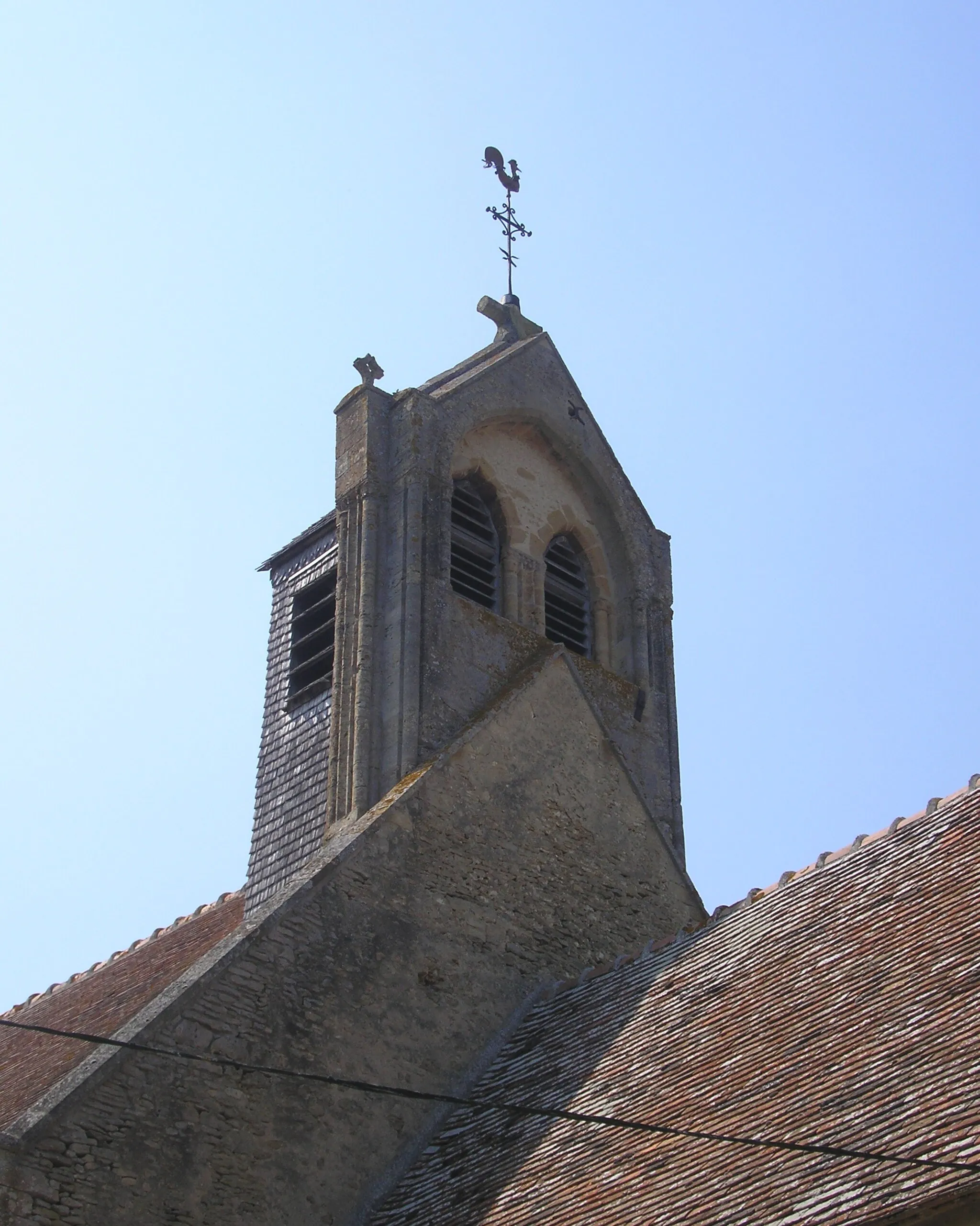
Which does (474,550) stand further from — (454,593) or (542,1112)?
(542,1112)

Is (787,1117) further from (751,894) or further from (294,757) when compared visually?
(294,757)

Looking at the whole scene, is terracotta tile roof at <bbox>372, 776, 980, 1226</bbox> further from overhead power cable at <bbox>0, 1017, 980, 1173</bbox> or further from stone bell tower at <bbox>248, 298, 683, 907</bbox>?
stone bell tower at <bbox>248, 298, 683, 907</bbox>

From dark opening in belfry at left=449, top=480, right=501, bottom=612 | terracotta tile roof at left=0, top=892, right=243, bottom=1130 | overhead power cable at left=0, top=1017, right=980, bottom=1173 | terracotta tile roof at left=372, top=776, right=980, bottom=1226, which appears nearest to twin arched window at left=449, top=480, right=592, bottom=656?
dark opening in belfry at left=449, top=480, right=501, bottom=612

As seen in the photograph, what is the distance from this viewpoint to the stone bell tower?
15383 mm

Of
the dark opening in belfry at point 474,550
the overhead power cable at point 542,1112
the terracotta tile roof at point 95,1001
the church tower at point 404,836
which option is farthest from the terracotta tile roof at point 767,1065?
the dark opening in belfry at point 474,550

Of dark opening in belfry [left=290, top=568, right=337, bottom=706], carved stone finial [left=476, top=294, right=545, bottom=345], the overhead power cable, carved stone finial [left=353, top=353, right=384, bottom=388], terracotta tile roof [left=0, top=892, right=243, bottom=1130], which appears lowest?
the overhead power cable

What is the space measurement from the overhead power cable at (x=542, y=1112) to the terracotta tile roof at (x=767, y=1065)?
0.05m

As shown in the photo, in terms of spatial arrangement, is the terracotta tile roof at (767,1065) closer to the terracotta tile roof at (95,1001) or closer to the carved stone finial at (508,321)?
the terracotta tile roof at (95,1001)

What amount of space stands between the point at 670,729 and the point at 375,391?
14.9 feet

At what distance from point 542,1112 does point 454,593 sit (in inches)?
250

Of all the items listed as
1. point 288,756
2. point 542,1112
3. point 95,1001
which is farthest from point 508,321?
point 542,1112

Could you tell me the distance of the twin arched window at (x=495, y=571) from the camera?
16.9 meters

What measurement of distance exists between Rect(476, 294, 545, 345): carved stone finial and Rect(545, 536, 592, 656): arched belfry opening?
8.25 feet

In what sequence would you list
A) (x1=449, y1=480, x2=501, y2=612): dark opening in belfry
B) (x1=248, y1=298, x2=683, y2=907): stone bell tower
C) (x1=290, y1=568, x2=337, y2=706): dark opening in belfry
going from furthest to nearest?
(x1=449, y1=480, x2=501, y2=612): dark opening in belfry
(x1=290, y1=568, x2=337, y2=706): dark opening in belfry
(x1=248, y1=298, x2=683, y2=907): stone bell tower
